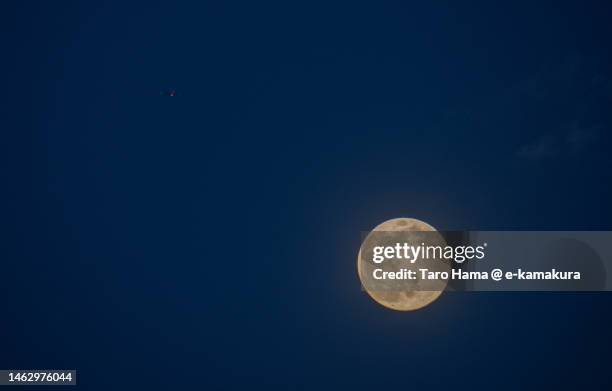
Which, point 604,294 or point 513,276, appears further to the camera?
point 604,294

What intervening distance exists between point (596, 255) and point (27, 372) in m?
15.9

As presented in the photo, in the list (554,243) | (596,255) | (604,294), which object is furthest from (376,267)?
(604,294)

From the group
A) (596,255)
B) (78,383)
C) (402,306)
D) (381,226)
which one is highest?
(381,226)

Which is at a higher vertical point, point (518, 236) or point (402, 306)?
point (518, 236)

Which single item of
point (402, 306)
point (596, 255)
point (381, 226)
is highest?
point (381, 226)

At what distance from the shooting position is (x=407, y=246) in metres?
12.4

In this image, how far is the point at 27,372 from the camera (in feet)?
41.2

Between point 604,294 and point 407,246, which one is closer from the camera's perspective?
point 407,246

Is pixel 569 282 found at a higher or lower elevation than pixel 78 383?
higher

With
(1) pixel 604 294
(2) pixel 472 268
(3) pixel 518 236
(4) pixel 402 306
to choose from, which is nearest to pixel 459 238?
(2) pixel 472 268

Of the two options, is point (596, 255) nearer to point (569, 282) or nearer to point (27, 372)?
point (569, 282)

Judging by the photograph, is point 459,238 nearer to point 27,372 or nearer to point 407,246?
point 407,246

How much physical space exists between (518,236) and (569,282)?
1.71 m

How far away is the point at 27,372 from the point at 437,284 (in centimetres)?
1153
